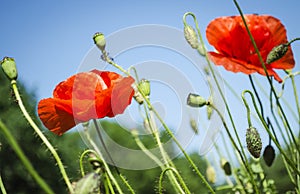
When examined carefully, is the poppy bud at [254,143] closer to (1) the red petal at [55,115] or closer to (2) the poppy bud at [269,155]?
(2) the poppy bud at [269,155]

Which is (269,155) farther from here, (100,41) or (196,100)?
(100,41)

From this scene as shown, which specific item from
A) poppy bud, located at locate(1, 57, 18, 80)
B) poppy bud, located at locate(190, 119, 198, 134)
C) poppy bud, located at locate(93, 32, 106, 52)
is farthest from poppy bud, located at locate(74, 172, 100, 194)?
poppy bud, located at locate(190, 119, 198, 134)

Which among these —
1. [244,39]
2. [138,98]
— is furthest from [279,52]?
[138,98]

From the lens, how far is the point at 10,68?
0.56 meters

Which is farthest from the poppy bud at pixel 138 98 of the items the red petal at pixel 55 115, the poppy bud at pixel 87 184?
the poppy bud at pixel 87 184

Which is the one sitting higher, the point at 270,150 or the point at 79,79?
the point at 79,79

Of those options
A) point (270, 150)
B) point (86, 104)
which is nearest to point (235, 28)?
point (270, 150)

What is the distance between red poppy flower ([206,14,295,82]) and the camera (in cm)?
77

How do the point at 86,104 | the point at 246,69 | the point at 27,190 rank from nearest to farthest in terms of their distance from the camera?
the point at 86,104 → the point at 246,69 → the point at 27,190

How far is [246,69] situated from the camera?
0.73 metres

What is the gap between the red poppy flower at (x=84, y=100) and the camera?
62cm

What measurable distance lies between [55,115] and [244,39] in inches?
12.8

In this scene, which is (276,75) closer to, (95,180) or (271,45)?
(271,45)

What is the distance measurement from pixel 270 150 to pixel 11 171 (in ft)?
26.4
